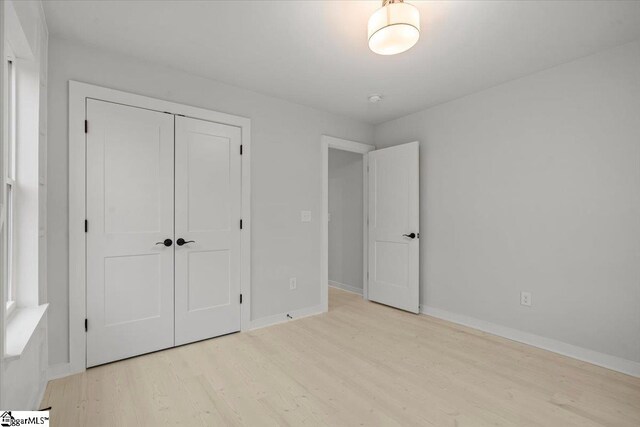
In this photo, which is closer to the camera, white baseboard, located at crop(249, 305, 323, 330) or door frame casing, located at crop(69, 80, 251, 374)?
door frame casing, located at crop(69, 80, 251, 374)

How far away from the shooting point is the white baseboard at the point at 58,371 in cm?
224

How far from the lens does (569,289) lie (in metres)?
2.68

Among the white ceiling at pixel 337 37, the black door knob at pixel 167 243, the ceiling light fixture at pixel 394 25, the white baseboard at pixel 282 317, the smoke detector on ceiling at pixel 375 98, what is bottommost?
the white baseboard at pixel 282 317

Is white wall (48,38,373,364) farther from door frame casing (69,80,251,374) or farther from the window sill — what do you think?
the window sill

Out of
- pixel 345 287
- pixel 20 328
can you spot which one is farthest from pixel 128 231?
pixel 345 287

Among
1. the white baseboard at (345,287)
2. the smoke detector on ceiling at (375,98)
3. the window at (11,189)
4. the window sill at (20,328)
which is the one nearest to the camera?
the window sill at (20,328)

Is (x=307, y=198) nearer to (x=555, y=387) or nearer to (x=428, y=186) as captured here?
(x=428, y=186)

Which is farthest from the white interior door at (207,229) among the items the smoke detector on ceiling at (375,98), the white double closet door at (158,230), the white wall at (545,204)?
the white wall at (545,204)

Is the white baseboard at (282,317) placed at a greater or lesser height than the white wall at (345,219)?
lesser

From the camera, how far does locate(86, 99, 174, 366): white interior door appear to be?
242 centimetres

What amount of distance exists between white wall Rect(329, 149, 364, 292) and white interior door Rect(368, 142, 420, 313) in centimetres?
48

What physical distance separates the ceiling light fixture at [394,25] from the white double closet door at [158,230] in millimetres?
1794

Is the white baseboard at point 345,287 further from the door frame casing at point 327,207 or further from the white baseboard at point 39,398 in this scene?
the white baseboard at point 39,398

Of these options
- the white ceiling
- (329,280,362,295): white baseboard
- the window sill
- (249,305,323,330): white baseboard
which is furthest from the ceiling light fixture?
(329,280,362,295): white baseboard
